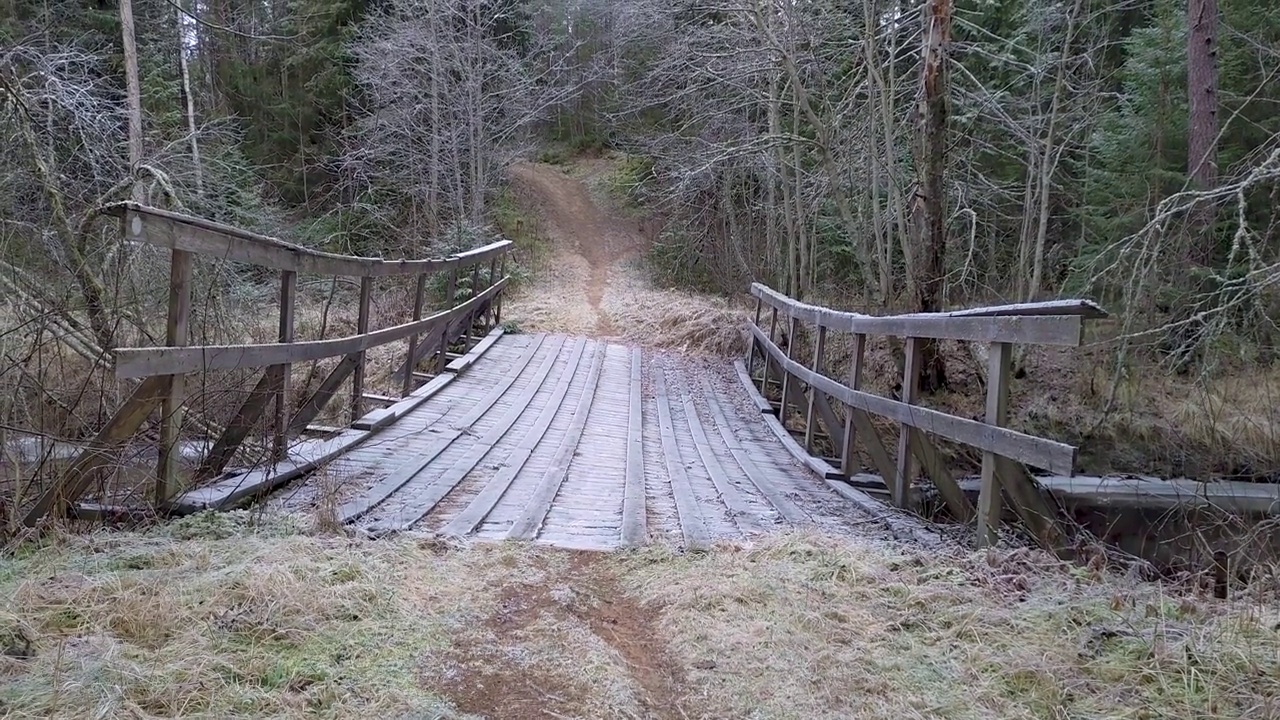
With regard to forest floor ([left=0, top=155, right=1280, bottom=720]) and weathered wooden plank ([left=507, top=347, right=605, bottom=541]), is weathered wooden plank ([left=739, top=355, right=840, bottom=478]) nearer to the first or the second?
weathered wooden plank ([left=507, top=347, right=605, bottom=541])

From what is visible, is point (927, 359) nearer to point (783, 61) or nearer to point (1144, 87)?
point (783, 61)

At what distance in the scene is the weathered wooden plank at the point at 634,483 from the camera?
4.18 meters

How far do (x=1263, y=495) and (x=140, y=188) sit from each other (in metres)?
10.4

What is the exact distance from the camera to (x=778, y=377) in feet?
34.1

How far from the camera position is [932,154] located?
8.27 meters

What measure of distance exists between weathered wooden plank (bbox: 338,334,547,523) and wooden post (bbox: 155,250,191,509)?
Answer: 0.80m

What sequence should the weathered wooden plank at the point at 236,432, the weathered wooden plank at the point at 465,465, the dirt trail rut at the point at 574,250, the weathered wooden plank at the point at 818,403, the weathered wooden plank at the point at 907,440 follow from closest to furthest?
1. the weathered wooden plank at the point at 465,465
2. the weathered wooden plank at the point at 236,432
3. the weathered wooden plank at the point at 907,440
4. the weathered wooden plank at the point at 818,403
5. the dirt trail rut at the point at 574,250

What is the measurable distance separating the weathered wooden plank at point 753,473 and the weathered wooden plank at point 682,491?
1.60 ft

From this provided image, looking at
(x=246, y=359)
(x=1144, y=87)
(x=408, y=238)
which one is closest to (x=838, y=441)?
(x=246, y=359)

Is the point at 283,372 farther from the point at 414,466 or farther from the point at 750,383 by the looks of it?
the point at 750,383

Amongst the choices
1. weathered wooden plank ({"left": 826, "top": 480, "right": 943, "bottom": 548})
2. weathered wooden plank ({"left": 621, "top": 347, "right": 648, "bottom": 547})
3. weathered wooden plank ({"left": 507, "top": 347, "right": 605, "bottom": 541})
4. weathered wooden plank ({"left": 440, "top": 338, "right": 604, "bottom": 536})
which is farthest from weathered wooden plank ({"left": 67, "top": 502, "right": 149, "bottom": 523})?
weathered wooden plank ({"left": 826, "top": 480, "right": 943, "bottom": 548})

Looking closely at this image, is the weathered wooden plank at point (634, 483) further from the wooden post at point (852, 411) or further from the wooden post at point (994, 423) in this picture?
the wooden post at point (994, 423)

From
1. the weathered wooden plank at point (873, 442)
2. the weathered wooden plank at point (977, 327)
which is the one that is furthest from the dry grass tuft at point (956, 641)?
the weathered wooden plank at point (873, 442)

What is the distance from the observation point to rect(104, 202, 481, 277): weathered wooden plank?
133 inches
